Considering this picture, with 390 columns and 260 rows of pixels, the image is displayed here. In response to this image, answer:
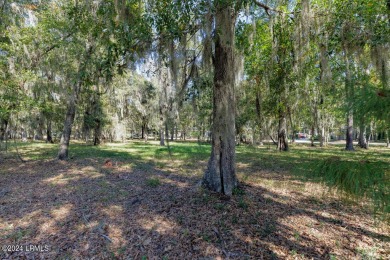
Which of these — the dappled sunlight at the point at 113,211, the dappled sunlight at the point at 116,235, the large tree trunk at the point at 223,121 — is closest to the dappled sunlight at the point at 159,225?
the dappled sunlight at the point at 116,235

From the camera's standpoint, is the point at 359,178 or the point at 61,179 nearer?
the point at 359,178

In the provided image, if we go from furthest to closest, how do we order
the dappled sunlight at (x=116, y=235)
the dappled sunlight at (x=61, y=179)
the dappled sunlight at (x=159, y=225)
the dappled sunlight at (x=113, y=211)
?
the dappled sunlight at (x=61, y=179) → the dappled sunlight at (x=113, y=211) → the dappled sunlight at (x=159, y=225) → the dappled sunlight at (x=116, y=235)

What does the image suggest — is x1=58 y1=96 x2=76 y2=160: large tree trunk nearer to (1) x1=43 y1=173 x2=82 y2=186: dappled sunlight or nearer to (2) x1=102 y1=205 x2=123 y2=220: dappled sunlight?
(1) x1=43 y1=173 x2=82 y2=186: dappled sunlight

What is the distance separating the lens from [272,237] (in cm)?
268

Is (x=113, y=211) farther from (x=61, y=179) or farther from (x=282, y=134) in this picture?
(x=282, y=134)

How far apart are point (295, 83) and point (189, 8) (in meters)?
5.60

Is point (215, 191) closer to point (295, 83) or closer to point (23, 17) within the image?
point (295, 83)

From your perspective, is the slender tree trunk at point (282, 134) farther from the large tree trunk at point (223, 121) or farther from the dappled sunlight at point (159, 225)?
the dappled sunlight at point (159, 225)

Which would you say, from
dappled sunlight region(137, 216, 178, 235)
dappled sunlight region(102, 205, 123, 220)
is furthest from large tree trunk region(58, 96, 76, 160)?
dappled sunlight region(137, 216, 178, 235)

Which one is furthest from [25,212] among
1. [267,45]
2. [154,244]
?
[267,45]

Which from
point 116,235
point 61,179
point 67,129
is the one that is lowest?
point 116,235

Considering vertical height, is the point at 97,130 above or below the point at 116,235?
above

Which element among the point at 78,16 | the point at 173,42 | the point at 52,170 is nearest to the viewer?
the point at 173,42

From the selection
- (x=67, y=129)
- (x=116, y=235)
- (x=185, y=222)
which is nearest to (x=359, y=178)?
(x=185, y=222)
